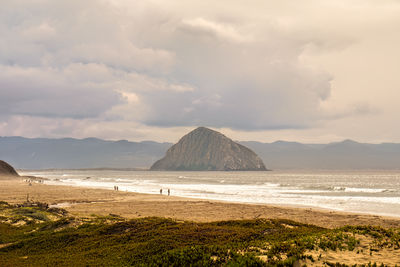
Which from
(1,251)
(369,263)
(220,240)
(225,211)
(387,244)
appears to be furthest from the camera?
(225,211)

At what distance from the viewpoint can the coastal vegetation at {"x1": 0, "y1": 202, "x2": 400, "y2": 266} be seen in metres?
11.0

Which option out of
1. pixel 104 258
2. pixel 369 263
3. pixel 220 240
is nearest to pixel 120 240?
pixel 104 258

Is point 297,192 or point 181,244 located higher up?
point 181,244

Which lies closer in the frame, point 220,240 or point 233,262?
point 233,262

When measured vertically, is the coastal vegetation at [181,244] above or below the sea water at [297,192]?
above

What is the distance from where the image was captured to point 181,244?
13539 mm

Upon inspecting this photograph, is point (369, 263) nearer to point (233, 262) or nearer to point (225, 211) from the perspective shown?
point (233, 262)

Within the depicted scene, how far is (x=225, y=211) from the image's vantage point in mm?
32844

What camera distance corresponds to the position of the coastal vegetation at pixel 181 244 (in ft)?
36.2

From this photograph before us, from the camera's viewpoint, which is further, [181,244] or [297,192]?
[297,192]

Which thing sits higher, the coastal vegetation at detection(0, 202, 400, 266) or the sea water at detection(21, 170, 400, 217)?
the coastal vegetation at detection(0, 202, 400, 266)

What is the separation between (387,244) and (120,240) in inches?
453

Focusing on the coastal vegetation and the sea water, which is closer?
the coastal vegetation

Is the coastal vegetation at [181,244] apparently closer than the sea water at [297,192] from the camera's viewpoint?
Yes
